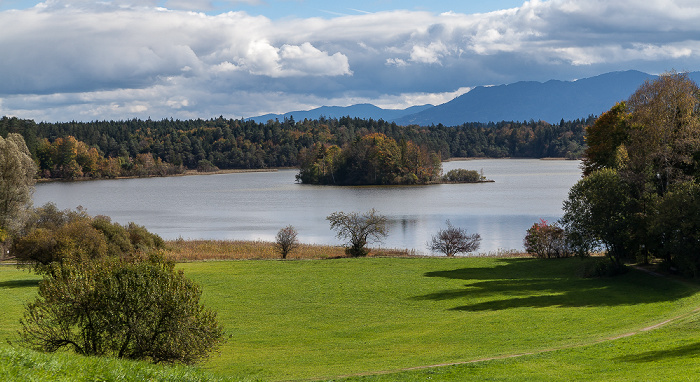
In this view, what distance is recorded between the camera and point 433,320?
28.6m

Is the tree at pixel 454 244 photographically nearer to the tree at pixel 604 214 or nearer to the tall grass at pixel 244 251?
the tall grass at pixel 244 251

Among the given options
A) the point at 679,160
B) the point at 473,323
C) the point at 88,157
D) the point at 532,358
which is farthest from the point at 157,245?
the point at 88,157

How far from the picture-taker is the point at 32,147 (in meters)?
145

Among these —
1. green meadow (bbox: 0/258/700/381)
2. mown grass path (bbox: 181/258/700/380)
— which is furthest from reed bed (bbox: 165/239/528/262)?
mown grass path (bbox: 181/258/700/380)

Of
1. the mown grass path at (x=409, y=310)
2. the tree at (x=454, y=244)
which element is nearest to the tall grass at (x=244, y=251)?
the tree at (x=454, y=244)

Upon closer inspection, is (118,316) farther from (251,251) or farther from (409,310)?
(251,251)

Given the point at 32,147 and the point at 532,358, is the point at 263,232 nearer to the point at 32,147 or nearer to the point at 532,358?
the point at 532,358

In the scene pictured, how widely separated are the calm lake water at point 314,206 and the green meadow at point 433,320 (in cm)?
1667

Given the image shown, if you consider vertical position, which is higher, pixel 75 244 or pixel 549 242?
pixel 75 244

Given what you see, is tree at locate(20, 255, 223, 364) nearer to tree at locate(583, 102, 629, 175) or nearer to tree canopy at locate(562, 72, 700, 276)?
tree canopy at locate(562, 72, 700, 276)

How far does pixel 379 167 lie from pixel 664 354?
432ft

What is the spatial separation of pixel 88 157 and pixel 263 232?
4853 inches

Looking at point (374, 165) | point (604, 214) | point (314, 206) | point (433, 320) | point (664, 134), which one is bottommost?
point (433, 320)

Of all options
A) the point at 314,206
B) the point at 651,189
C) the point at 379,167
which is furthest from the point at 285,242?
the point at 379,167
